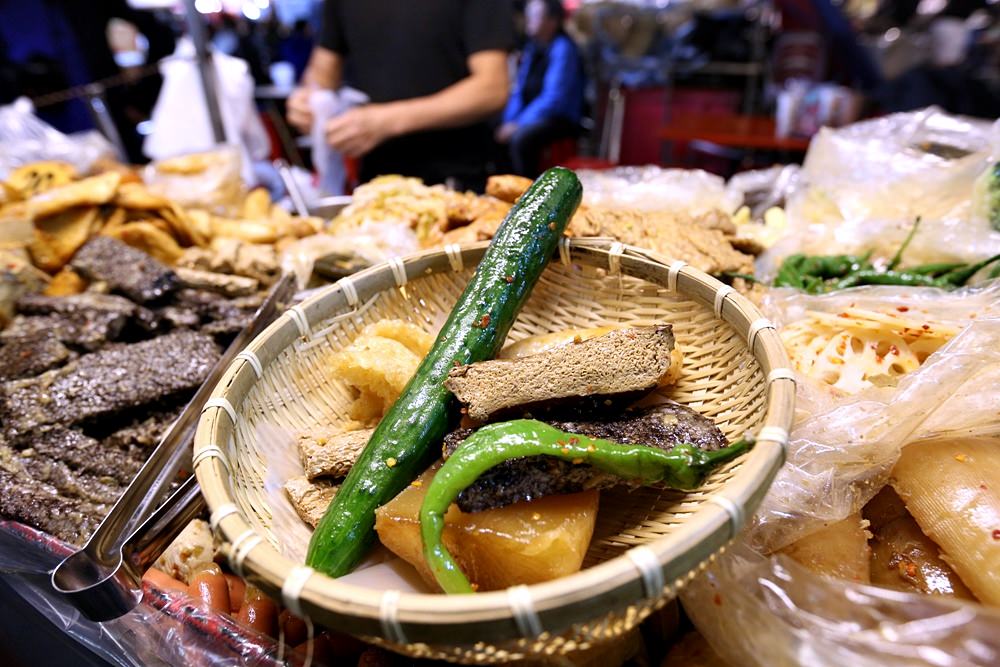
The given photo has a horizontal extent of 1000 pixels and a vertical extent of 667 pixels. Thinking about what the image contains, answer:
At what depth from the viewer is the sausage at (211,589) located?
1316mm

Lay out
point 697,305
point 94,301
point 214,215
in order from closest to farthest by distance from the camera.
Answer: point 697,305 → point 94,301 → point 214,215

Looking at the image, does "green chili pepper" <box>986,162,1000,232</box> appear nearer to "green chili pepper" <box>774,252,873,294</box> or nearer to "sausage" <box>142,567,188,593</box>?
"green chili pepper" <box>774,252,873,294</box>

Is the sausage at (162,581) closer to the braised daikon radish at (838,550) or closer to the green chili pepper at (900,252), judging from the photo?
the braised daikon radish at (838,550)

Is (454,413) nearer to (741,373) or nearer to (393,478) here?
(393,478)

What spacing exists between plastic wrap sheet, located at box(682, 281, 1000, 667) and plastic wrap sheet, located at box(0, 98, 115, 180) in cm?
386

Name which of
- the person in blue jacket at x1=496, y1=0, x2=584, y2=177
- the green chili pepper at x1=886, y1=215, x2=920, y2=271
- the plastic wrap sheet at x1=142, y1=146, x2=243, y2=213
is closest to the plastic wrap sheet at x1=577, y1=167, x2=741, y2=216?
the green chili pepper at x1=886, y1=215, x2=920, y2=271

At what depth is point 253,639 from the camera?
1.18 meters

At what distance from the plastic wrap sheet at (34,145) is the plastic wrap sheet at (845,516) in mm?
3858

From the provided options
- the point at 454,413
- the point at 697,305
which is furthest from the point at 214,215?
the point at 697,305

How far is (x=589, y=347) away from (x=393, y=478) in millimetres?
481

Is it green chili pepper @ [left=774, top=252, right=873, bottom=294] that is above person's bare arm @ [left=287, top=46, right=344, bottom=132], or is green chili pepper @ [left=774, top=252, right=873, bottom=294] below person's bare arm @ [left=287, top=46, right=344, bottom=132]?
below

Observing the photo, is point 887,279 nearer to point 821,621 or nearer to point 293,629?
point 821,621

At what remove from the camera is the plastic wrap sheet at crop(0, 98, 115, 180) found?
3.59m

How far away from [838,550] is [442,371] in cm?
88
